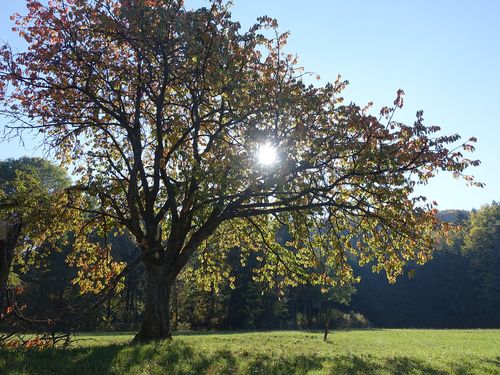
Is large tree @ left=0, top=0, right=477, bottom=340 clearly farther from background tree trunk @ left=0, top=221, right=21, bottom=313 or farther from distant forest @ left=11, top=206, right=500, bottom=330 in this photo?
distant forest @ left=11, top=206, right=500, bottom=330

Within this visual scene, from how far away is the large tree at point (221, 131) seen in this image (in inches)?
529

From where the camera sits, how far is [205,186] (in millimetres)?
12977

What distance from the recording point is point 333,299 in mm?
46531

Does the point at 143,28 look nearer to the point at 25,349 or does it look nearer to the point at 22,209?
the point at 22,209

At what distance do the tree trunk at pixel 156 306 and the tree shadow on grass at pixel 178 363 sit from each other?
9.35ft

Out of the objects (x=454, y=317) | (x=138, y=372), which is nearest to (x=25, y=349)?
(x=138, y=372)

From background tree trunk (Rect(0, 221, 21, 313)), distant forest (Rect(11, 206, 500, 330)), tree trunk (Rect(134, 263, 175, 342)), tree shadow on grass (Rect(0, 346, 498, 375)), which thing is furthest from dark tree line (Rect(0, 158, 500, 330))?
background tree trunk (Rect(0, 221, 21, 313))

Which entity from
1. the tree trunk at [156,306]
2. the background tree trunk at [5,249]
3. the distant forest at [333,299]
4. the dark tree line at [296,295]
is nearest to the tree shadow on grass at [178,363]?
the background tree trunk at [5,249]

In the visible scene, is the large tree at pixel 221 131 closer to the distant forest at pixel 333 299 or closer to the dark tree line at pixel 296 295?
the dark tree line at pixel 296 295

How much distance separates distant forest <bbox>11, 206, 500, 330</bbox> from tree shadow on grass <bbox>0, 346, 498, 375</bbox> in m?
26.6

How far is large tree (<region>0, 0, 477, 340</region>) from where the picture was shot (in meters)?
13.4

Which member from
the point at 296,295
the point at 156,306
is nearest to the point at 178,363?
the point at 156,306

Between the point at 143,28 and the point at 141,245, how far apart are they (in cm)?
803

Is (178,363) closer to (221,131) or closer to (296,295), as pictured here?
(221,131)
